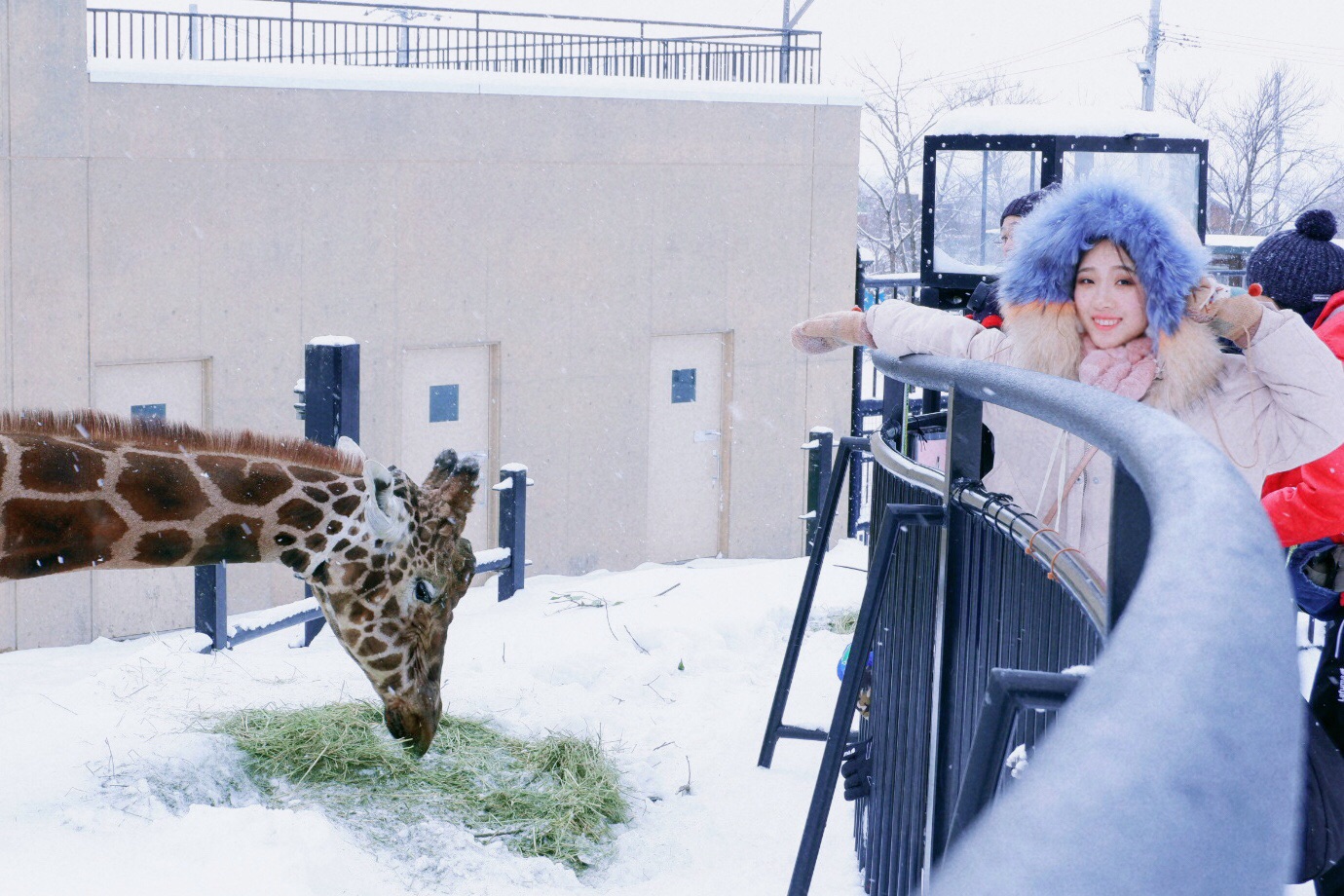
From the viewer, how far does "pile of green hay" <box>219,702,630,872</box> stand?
408 centimetres

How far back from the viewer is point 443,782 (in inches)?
171

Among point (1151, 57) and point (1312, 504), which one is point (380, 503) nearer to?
point (1312, 504)

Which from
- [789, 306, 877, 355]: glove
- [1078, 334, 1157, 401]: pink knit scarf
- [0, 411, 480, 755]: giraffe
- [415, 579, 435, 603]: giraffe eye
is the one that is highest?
[789, 306, 877, 355]: glove

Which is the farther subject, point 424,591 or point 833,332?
point 424,591

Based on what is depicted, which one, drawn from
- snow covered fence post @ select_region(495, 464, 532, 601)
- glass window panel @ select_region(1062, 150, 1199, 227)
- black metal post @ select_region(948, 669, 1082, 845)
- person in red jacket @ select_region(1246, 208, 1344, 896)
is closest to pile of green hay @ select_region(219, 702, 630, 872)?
person in red jacket @ select_region(1246, 208, 1344, 896)

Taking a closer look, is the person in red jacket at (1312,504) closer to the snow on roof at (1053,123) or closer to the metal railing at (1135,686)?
the metal railing at (1135,686)

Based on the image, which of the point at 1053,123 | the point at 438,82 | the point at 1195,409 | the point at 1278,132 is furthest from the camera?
the point at 1278,132

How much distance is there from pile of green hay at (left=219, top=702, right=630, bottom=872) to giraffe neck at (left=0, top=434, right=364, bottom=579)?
1.99ft

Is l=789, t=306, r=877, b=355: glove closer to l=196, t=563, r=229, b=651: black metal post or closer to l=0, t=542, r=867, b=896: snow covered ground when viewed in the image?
l=0, t=542, r=867, b=896: snow covered ground

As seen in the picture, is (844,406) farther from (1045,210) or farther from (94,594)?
(1045,210)

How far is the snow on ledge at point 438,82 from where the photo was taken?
12305mm

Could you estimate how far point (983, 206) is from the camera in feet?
27.6

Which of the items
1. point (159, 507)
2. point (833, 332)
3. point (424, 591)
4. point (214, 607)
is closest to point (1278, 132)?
point (214, 607)

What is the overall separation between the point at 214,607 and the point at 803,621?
3.09 metres
